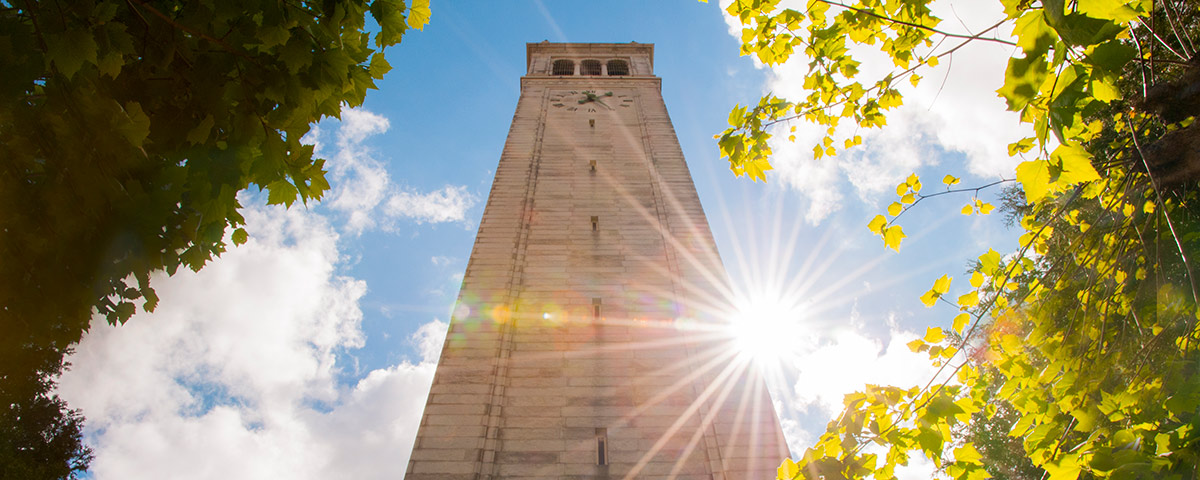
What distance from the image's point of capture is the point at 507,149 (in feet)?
59.1

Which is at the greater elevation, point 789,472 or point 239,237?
point 239,237

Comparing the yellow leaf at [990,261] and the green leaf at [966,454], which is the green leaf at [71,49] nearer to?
the green leaf at [966,454]

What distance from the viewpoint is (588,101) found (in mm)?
22875

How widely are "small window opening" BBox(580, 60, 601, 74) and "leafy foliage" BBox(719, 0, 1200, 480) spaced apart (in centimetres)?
2442

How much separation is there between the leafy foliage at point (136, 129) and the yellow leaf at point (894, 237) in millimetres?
3477

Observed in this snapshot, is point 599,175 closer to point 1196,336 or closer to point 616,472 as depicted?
point 616,472

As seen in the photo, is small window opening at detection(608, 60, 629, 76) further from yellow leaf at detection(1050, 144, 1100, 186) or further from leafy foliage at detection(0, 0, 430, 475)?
yellow leaf at detection(1050, 144, 1100, 186)

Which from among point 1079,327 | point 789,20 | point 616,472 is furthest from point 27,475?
point 1079,327

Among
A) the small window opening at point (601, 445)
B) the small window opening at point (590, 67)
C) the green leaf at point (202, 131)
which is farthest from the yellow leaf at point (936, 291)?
the small window opening at point (590, 67)

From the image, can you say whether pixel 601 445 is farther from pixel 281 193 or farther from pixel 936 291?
pixel 281 193

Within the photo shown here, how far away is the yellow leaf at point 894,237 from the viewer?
411 centimetres

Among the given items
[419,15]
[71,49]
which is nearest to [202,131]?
[71,49]

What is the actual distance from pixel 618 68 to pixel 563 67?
2.53 metres

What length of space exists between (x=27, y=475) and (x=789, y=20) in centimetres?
1481
